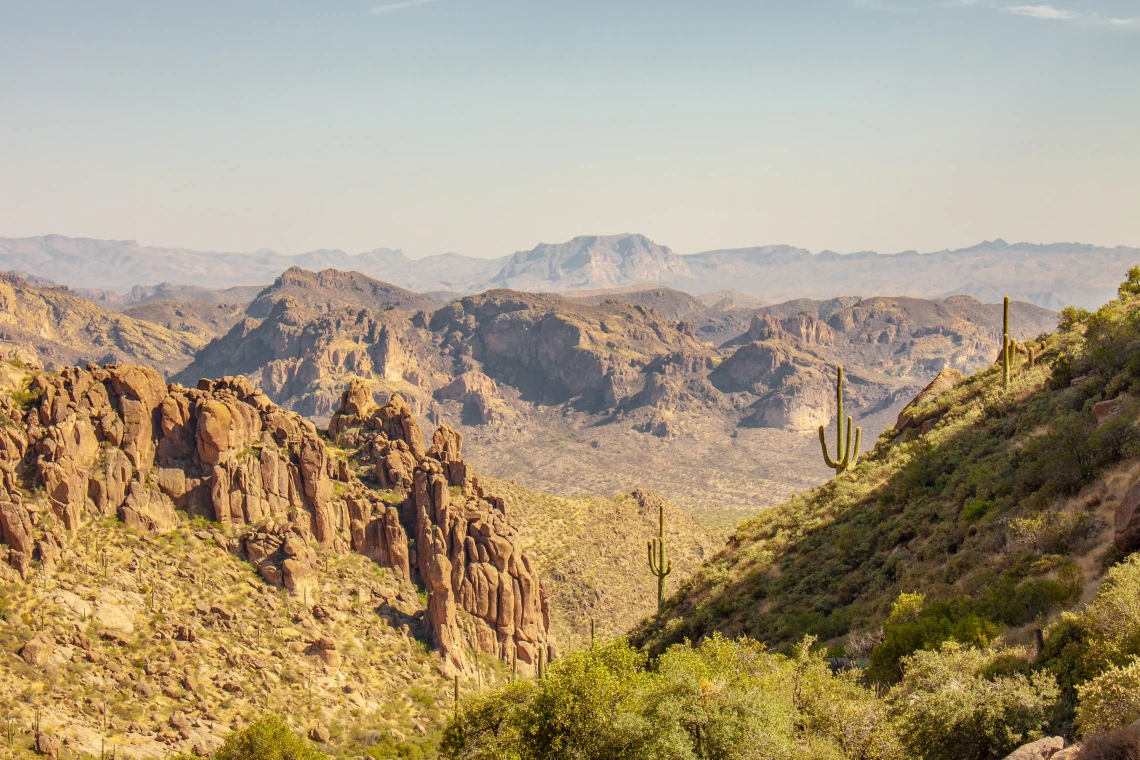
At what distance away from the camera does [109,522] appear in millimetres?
63562

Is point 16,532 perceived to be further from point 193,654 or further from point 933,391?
point 933,391

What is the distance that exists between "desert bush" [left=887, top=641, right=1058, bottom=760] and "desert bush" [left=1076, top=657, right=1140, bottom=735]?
2027 millimetres

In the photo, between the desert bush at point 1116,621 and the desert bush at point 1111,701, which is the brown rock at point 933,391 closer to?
the desert bush at point 1116,621

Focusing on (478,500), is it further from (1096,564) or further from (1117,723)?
(1117,723)

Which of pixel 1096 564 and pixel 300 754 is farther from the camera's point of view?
pixel 300 754

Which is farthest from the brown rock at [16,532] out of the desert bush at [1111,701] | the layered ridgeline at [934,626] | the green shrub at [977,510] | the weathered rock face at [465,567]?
the desert bush at [1111,701]

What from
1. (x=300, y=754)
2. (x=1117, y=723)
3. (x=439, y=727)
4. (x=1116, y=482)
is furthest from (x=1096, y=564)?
(x=439, y=727)

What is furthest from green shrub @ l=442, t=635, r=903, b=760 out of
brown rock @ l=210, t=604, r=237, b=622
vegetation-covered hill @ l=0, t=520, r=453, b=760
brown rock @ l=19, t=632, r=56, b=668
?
brown rock @ l=210, t=604, r=237, b=622

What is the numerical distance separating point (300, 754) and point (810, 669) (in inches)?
1014

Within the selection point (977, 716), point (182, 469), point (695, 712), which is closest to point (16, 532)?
point (182, 469)

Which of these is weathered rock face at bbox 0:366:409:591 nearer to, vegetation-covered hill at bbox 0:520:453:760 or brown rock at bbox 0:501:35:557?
brown rock at bbox 0:501:35:557

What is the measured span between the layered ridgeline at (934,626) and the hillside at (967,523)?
121 millimetres

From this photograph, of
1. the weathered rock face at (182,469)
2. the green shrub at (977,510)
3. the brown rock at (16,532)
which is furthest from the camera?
the weathered rock face at (182,469)

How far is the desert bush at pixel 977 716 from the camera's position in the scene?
76.1ft
